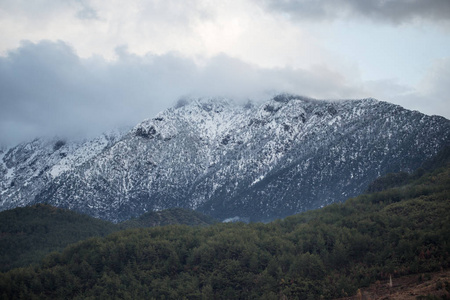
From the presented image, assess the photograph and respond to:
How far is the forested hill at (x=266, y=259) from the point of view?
91.6 metres

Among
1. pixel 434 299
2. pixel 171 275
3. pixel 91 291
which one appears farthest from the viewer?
pixel 171 275

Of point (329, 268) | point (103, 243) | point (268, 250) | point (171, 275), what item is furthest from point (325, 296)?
point (103, 243)

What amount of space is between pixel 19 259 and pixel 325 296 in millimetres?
123537

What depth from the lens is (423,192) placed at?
13175 centimetres

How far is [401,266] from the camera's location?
8788 centimetres

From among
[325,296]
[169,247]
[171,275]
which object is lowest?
[325,296]

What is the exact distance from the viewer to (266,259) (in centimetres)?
11175

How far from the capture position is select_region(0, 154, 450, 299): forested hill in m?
91.6

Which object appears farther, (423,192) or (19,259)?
(19,259)

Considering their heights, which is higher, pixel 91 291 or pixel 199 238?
pixel 199 238

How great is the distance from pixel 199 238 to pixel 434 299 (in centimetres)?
7998

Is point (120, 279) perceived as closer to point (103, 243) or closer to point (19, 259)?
point (103, 243)

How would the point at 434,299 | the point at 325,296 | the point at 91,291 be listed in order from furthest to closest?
the point at 91,291 < the point at 325,296 < the point at 434,299

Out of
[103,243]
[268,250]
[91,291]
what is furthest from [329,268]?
[103,243]
